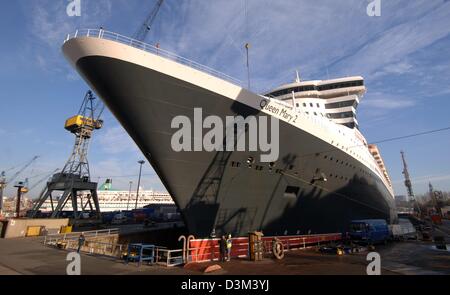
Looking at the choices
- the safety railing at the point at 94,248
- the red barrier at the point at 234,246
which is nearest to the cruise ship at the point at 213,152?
the red barrier at the point at 234,246

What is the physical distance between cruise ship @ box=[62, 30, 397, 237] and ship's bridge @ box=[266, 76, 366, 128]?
27.0 feet

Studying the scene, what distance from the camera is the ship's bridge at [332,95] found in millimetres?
25312

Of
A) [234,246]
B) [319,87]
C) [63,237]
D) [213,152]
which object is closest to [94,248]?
[63,237]

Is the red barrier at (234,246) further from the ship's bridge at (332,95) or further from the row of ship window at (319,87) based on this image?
the row of ship window at (319,87)

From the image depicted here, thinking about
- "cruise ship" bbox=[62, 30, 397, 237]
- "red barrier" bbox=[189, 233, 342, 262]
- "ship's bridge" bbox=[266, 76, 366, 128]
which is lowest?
"red barrier" bbox=[189, 233, 342, 262]

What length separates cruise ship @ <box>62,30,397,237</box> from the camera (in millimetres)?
11523

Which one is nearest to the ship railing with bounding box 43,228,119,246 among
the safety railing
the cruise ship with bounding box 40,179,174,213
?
the safety railing

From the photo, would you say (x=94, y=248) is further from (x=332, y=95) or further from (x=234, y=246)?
(x=332, y=95)

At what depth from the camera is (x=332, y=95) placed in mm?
27172

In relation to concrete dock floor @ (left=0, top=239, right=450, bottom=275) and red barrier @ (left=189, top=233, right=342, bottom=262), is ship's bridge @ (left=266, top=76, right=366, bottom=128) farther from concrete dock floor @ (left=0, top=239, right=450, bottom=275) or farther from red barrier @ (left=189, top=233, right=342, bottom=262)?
concrete dock floor @ (left=0, top=239, right=450, bottom=275)

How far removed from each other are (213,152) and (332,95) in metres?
19.1
